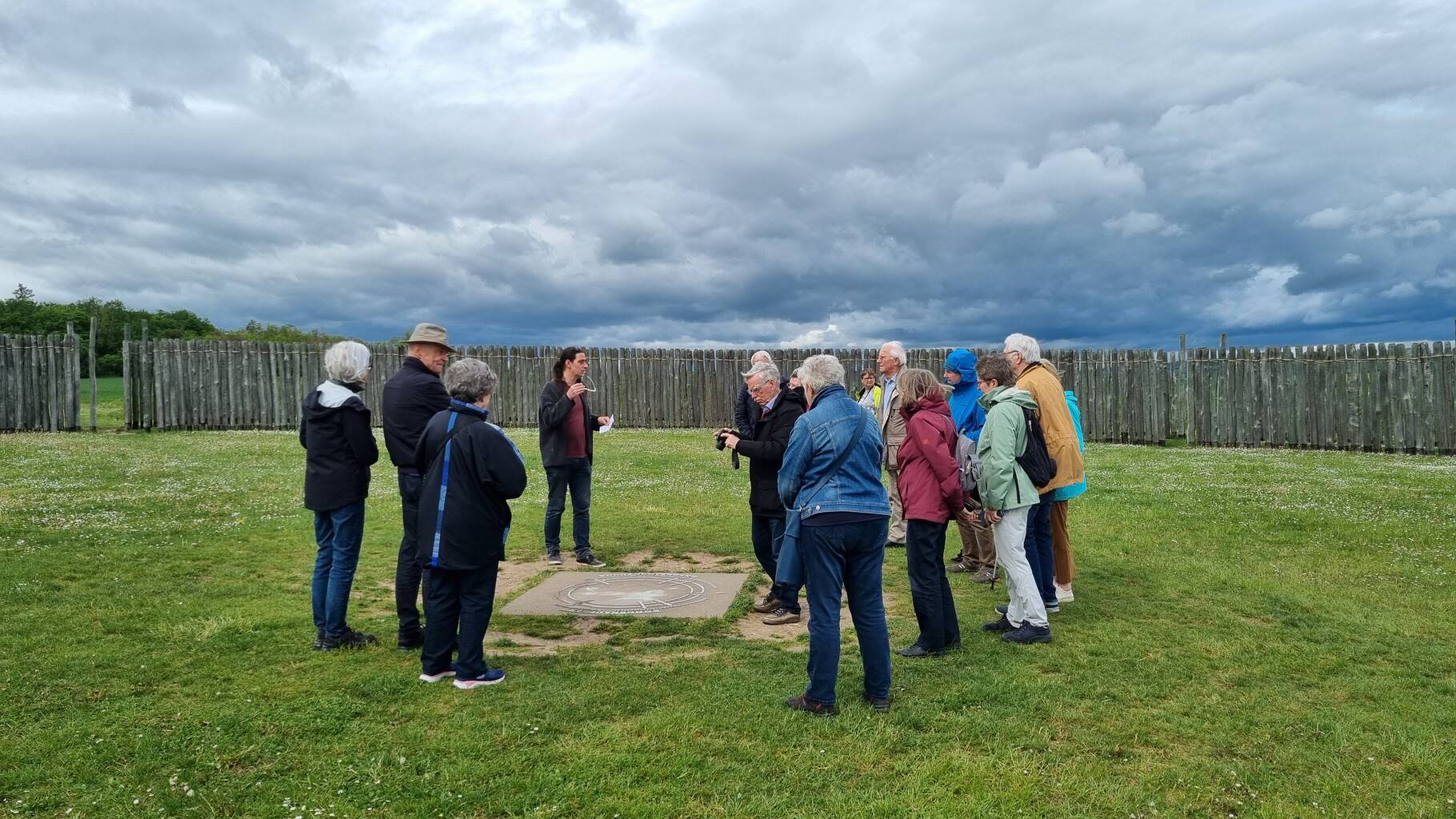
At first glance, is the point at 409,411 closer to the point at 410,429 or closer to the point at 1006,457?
the point at 410,429

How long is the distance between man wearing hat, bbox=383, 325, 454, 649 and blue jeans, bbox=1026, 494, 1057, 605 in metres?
3.89

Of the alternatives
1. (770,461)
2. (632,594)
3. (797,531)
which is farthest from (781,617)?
(797,531)

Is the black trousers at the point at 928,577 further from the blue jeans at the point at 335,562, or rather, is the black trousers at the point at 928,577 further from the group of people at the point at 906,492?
the blue jeans at the point at 335,562

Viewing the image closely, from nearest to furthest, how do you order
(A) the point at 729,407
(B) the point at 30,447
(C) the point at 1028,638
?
(C) the point at 1028,638, (B) the point at 30,447, (A) the point at 729,407

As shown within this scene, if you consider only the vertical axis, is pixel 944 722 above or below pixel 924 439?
below

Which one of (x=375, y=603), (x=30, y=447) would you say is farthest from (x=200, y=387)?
(x=375, y=603)

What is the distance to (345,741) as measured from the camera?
416cm

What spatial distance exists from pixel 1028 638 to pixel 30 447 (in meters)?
19.2

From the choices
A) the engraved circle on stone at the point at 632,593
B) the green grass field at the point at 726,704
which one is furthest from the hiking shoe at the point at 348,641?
the engraved circle on stone at the point at 632,593

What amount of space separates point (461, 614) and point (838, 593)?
2.03m

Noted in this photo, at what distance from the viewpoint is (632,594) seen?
A: 23.6 feet

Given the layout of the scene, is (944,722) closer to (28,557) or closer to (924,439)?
(924,439)

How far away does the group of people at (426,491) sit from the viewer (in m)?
4.82

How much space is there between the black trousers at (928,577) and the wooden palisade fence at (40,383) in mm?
23155
